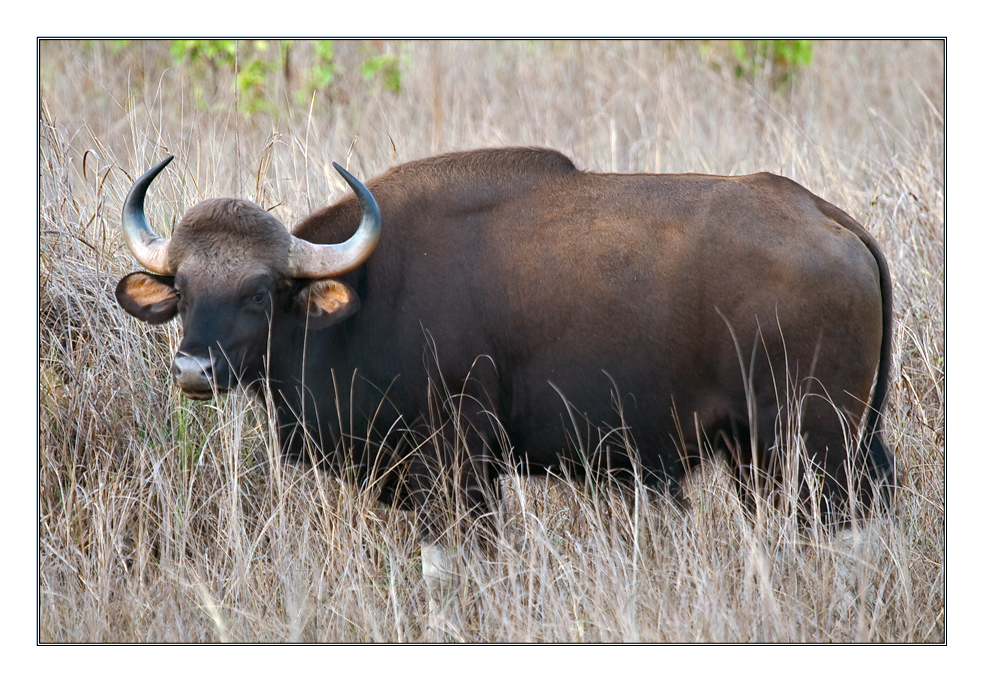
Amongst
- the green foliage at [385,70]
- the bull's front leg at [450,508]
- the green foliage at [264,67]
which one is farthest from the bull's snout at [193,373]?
the green foliage at [385,70]

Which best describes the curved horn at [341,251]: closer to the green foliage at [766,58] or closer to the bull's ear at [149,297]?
the bull's ear at [149,297]

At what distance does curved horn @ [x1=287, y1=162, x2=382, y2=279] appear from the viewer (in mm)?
3846

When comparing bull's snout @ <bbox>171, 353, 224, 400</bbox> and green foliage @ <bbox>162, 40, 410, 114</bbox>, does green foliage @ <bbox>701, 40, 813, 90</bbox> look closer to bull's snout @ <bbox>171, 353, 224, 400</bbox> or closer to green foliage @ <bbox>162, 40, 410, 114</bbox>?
green foliage @ <bbox>162, 40, 410, 114</bbox>

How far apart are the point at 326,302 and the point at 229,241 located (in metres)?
0.48

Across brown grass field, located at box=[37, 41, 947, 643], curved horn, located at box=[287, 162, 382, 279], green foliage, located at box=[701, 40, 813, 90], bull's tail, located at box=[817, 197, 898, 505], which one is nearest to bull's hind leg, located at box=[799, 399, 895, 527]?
bull's tail, located at box=[817, 197, 898, 505]

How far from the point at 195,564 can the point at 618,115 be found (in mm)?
6892

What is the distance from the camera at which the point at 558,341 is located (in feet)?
13.2

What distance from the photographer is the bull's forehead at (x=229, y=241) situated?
12.5 feet

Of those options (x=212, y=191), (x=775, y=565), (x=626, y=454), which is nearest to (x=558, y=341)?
(x=626, y=454)

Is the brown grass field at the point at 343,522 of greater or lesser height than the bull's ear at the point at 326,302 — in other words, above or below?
below

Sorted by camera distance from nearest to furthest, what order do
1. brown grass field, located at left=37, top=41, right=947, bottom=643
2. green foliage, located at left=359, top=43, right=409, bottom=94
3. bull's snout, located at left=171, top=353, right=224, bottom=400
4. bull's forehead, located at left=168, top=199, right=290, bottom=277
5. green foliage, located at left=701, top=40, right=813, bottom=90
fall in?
bull's snout, located at left=171, top=353, right=224, bottom=400 < brown grass field, located at left=37, top=41, right=947, bottom=643 < bull's forehead, located at left=168, top=199, right=290, bottom=277 < green foliage, located at left=359, top=43, right=409, bottom=94 < green foliage, located at left=701, top=40, right=813, bottom=90

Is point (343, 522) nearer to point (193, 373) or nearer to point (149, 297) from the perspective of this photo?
point (193, 373)

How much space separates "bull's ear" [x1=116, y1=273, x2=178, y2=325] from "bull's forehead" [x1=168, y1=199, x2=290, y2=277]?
0.20 m

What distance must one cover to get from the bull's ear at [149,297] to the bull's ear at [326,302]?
60 cm
